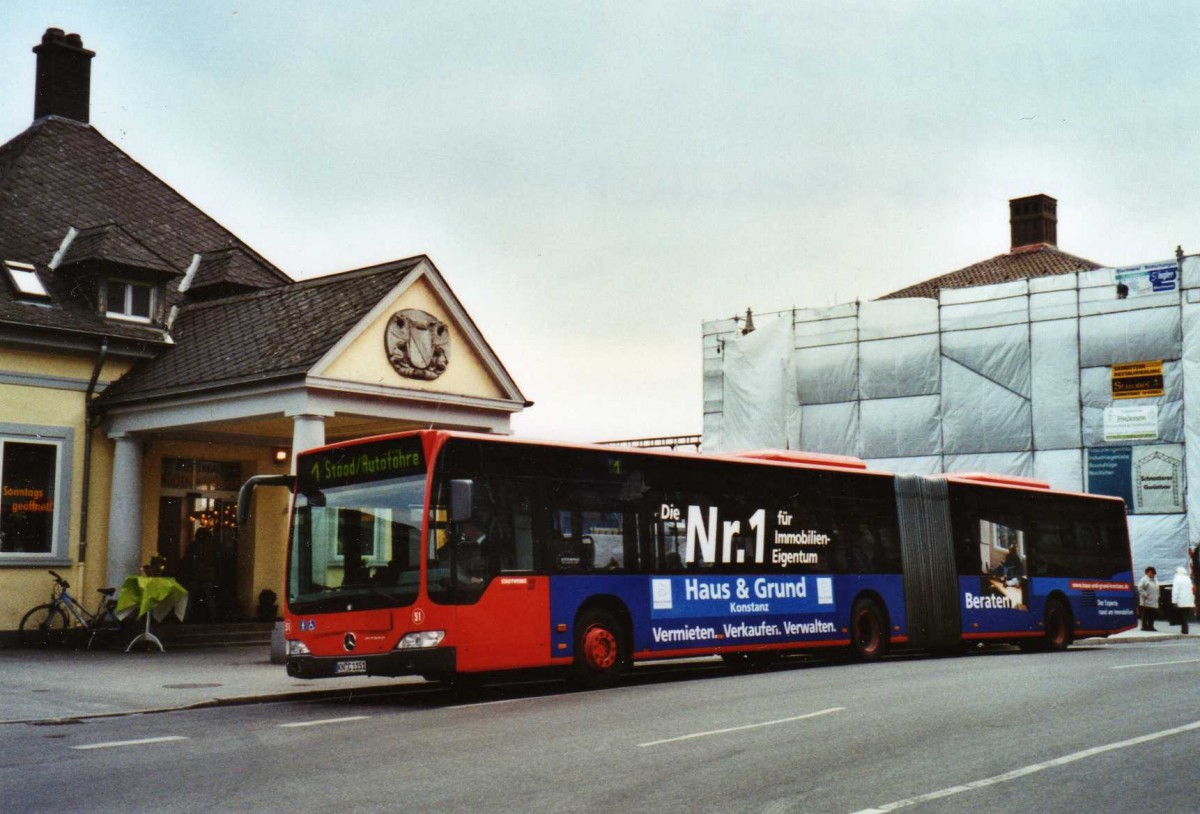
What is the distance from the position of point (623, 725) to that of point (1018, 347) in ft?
99.2

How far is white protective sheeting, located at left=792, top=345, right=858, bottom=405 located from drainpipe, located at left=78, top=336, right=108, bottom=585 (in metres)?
24.7

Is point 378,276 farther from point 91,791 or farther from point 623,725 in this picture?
point 91,791

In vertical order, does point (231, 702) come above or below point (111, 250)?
below

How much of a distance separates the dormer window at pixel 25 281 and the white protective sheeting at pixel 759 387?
2476 cm

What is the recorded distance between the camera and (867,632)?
816 inches

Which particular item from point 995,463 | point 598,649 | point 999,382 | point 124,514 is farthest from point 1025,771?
point 999,382

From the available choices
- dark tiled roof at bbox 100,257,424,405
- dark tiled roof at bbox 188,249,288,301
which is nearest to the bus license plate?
dark tiled roof at bbox 100,257,424,405

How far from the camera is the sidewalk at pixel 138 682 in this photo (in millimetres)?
14117

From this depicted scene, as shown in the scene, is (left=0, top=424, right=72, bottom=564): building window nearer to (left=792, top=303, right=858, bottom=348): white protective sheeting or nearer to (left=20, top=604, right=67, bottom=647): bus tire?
(left=20, top=604, right=67, bottom=647): bus tire

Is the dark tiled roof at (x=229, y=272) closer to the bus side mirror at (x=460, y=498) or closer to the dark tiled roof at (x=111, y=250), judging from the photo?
the dark tiled roof at (x=111, y=250)

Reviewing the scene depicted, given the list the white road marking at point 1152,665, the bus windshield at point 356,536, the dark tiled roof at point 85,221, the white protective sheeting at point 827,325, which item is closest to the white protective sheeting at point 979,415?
the white protective sheeting at point 827,325

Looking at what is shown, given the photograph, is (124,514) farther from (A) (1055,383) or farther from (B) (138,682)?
(A) (1055,383)

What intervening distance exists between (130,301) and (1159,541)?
26598 millimetres

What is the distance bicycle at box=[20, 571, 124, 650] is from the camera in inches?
901
